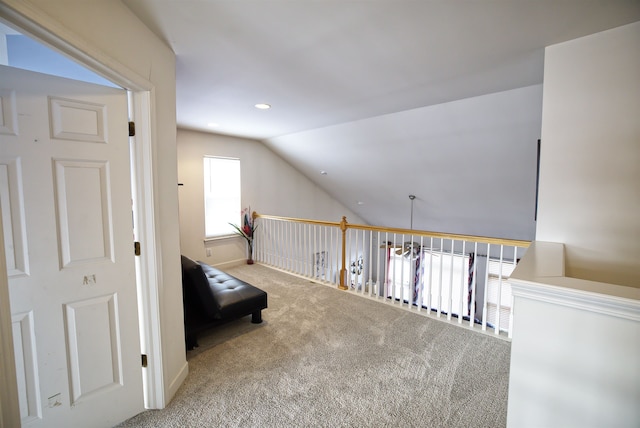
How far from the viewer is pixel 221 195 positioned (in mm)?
4863

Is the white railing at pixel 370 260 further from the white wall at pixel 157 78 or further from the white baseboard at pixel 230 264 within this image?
the white wall at pixel 157 78

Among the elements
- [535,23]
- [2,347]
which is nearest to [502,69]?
[535,23]

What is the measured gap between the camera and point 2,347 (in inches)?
28.6

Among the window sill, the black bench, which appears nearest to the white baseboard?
the window sill

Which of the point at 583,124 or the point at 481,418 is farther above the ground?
the point at 583,124

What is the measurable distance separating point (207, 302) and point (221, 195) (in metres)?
2.79

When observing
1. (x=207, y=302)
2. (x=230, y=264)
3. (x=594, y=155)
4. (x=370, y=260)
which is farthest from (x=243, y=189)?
(x=594, y=155)

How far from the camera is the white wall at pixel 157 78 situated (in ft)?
3.81

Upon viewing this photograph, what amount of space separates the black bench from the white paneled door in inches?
28.7

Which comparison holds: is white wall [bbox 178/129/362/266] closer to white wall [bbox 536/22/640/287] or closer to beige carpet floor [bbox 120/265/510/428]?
beige carpet floor [bbox 120/265/510/428]

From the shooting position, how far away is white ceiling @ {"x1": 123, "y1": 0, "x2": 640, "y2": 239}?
5.07ft

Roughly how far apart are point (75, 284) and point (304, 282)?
2936mm

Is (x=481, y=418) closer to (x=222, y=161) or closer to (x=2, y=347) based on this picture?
(x=2, y=347)

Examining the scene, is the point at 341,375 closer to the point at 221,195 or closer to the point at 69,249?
the point at 69,249
